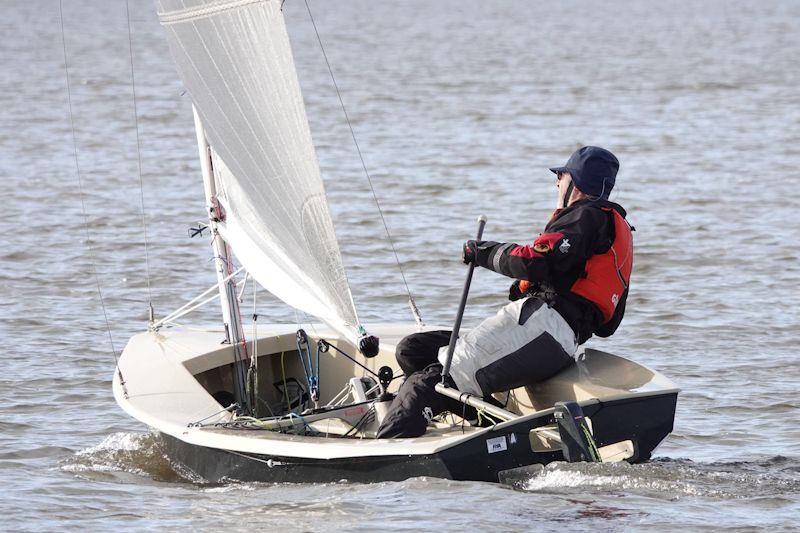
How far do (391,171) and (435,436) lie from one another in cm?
1013

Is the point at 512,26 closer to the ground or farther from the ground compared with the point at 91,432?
farther from the ground

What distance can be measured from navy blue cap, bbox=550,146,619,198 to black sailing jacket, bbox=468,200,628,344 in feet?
0.16

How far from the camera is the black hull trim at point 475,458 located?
5113 millimetres

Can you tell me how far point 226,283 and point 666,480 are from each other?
82.2 inches

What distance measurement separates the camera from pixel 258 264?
611 centimetres

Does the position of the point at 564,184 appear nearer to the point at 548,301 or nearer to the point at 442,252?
the point at 548,301

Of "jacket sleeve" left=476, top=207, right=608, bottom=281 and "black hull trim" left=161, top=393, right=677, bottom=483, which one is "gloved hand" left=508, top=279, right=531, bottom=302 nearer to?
"jacket sleeve" left=476, top=207, right=608, bottom=281

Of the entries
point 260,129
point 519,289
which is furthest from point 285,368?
point 519,289

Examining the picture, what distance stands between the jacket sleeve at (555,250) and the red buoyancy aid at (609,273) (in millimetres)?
54

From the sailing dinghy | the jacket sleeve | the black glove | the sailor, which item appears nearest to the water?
the sailing dinghy

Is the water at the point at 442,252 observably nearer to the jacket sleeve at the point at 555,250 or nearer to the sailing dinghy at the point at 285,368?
the sailing dinghy at the point at 285,368

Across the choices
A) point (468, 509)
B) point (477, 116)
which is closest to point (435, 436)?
point (468, 509)

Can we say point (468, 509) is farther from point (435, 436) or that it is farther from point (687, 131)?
point (687, 131)

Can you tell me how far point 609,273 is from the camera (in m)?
5.55
